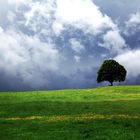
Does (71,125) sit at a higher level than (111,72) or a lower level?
lower

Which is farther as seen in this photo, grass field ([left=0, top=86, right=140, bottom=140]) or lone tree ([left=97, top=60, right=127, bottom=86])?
lone tree ([left=97, top=60, right=127, bottom=86])

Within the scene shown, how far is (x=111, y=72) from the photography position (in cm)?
15225

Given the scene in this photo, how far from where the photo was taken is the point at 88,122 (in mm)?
45906

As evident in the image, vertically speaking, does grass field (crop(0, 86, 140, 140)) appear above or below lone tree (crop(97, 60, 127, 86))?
below

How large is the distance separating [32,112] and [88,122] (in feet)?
55.6

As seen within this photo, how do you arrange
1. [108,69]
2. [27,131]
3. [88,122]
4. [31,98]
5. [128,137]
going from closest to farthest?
[128,137]
[27,131]
[88,122]
[31,98]
[108,69]

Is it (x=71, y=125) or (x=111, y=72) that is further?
(x=111, y=72)

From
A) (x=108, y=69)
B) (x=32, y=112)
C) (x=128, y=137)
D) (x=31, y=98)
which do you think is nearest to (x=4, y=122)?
(x=32, y=112)

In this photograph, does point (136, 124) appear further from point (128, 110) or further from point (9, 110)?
point (9, 110)

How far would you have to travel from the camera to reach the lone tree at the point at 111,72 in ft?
500

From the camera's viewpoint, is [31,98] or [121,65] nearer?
[31,98]

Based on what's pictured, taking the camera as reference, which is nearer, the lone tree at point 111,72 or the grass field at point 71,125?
the grass field at point 71,125

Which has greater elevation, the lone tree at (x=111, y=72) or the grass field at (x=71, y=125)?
the lone tree at (x=111, y=72)

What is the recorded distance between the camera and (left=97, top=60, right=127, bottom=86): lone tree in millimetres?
152250
